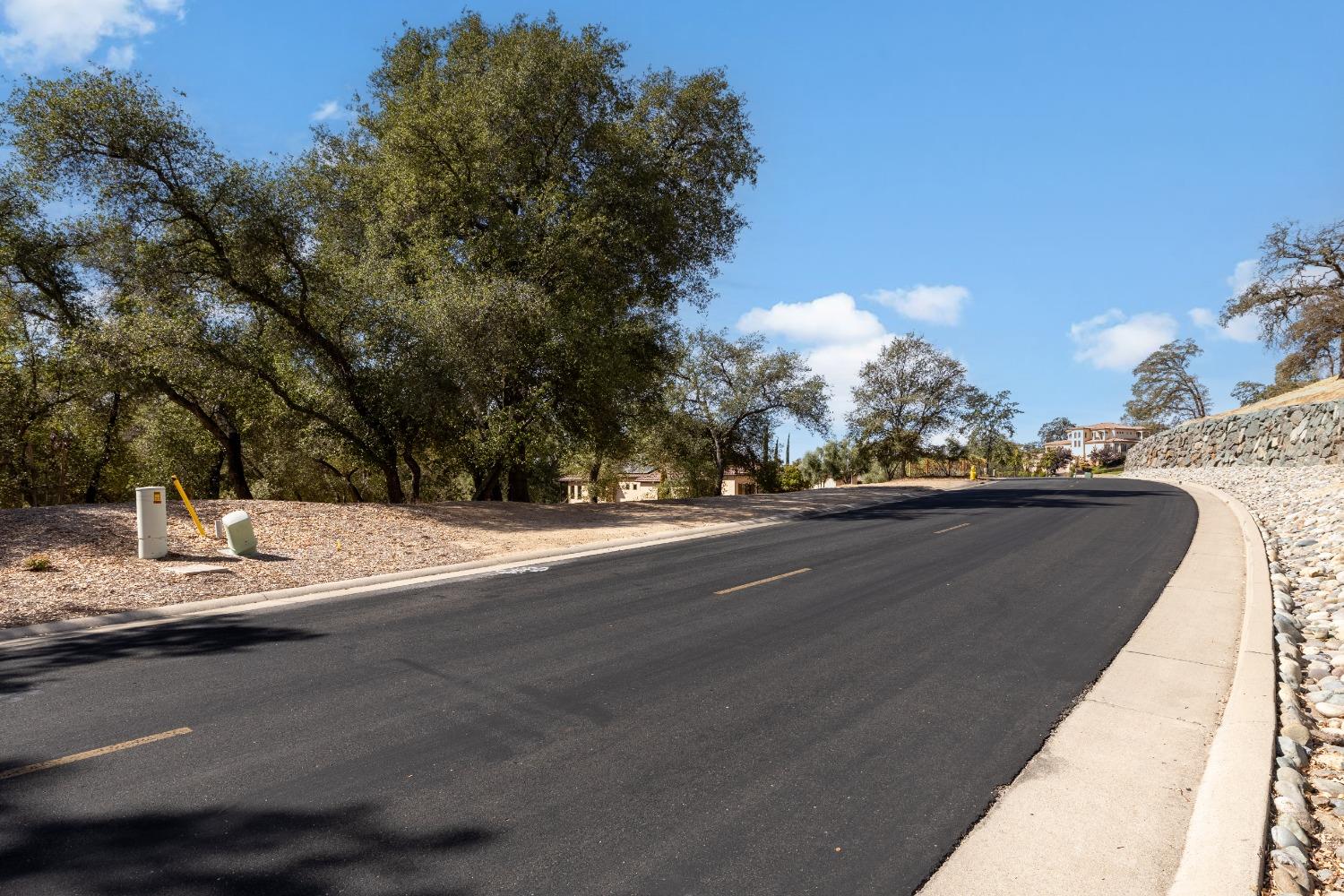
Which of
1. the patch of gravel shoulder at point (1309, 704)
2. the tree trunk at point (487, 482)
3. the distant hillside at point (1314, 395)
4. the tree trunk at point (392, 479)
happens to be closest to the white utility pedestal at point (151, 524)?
the tree trunk at point (392, 479)

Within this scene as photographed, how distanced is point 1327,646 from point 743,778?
6166 millimetres

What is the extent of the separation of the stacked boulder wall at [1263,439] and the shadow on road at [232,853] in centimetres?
3298

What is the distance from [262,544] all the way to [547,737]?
31.4ft

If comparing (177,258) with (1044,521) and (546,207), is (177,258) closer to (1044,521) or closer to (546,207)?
(546,207)

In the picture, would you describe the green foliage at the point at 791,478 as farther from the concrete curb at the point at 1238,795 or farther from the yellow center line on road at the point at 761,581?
the concrete curb at the point at 1238,795

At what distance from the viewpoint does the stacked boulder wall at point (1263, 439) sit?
26.1 meters

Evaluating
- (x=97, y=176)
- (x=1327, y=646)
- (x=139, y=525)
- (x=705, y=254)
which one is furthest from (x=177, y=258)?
→ (x=1327, y=646)

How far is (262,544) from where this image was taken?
464 inches

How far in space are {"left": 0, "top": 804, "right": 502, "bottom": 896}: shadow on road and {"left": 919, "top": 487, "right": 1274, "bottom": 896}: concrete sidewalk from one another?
2.47 metres

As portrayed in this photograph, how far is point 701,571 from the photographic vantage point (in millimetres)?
10680

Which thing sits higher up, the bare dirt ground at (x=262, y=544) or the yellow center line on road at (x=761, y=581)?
the bare dirt ground at (x=262, y=544)

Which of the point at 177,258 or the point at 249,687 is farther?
the point at 177,258

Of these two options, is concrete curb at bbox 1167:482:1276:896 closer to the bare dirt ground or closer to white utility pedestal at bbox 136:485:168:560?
the bare dirt ground

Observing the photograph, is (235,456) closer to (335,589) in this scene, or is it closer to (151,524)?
(151,524)
